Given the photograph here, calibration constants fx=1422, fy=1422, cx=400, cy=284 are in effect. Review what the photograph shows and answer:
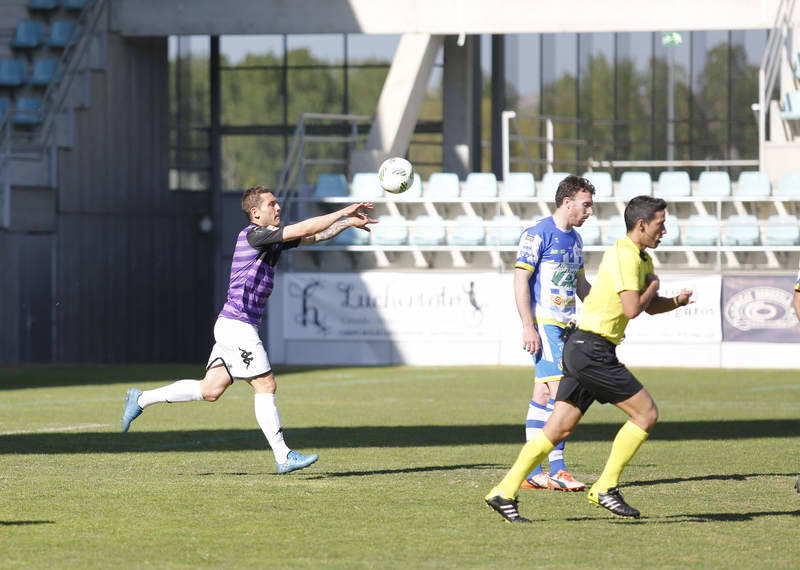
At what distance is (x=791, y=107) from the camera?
27.0 meters

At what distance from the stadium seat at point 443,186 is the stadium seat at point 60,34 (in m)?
9.10

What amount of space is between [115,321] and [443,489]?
80.6ft

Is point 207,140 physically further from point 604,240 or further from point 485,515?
point 485,515

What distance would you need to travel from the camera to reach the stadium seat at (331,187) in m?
28.0

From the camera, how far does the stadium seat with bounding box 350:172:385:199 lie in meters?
27.7

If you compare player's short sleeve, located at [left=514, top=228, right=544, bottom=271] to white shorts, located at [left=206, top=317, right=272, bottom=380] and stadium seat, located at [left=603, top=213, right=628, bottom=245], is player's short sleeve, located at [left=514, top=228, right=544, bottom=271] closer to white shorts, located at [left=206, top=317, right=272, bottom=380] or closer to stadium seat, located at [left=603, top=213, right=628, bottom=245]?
white shorts, located at [left=206, top=317, right=272, bottom=380]

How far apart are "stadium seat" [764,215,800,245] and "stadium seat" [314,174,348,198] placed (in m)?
8.20

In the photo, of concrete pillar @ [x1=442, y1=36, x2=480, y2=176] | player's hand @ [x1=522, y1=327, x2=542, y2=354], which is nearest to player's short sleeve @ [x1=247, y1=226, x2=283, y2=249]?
player's hand @ [x1=522, y1=327, x2=542, y2=354]

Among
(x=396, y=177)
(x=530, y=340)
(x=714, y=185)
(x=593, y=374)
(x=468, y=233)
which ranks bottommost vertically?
(x=593, y=374)

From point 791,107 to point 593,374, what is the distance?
21.0 m

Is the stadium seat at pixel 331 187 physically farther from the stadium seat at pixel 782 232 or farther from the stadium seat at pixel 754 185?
the stadium seat at pixel 782 232

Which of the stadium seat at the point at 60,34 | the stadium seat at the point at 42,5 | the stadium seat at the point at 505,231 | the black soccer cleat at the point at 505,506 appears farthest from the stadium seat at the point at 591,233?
the black soccer cleat at the point at 505,506

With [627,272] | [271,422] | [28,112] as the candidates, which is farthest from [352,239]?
[627,272]

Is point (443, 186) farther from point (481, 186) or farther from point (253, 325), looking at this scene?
point (253, 325)
